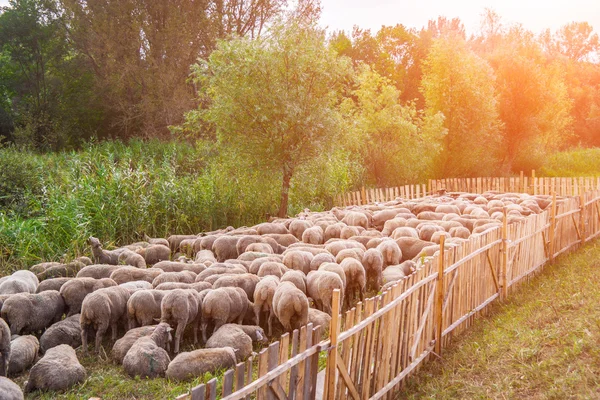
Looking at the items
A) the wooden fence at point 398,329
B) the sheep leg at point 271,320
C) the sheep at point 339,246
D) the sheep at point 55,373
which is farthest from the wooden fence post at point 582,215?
the sheep at point 55,373

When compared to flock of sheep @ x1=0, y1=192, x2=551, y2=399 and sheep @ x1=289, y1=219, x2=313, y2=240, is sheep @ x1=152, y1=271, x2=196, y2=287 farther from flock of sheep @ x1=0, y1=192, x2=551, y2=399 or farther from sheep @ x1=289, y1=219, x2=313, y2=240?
sheep @ x1=289, y1=219, x2=313, y2=240

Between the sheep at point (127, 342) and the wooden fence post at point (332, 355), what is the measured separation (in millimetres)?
3209

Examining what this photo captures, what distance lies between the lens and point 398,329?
6902mm

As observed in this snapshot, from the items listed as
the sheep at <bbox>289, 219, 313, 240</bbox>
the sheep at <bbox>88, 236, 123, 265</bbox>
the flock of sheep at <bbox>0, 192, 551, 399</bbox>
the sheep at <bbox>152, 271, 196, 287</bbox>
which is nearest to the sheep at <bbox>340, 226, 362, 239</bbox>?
the flock of sheep at <bbox>0, 192, 551, 399</bbox>

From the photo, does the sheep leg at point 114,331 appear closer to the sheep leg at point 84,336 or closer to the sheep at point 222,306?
the sheep leg at point 84,336

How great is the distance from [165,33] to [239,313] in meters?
24.4

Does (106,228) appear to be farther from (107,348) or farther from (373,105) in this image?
(373,105)

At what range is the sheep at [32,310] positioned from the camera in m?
8.01

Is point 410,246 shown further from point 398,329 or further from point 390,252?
point 398,329

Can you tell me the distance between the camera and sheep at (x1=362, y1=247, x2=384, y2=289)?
A: 423 inches

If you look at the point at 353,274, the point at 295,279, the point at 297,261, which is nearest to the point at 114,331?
the point at 295,279

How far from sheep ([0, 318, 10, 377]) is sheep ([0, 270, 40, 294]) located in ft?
7.67

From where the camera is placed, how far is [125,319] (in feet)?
28.0

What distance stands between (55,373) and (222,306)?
2.36m
